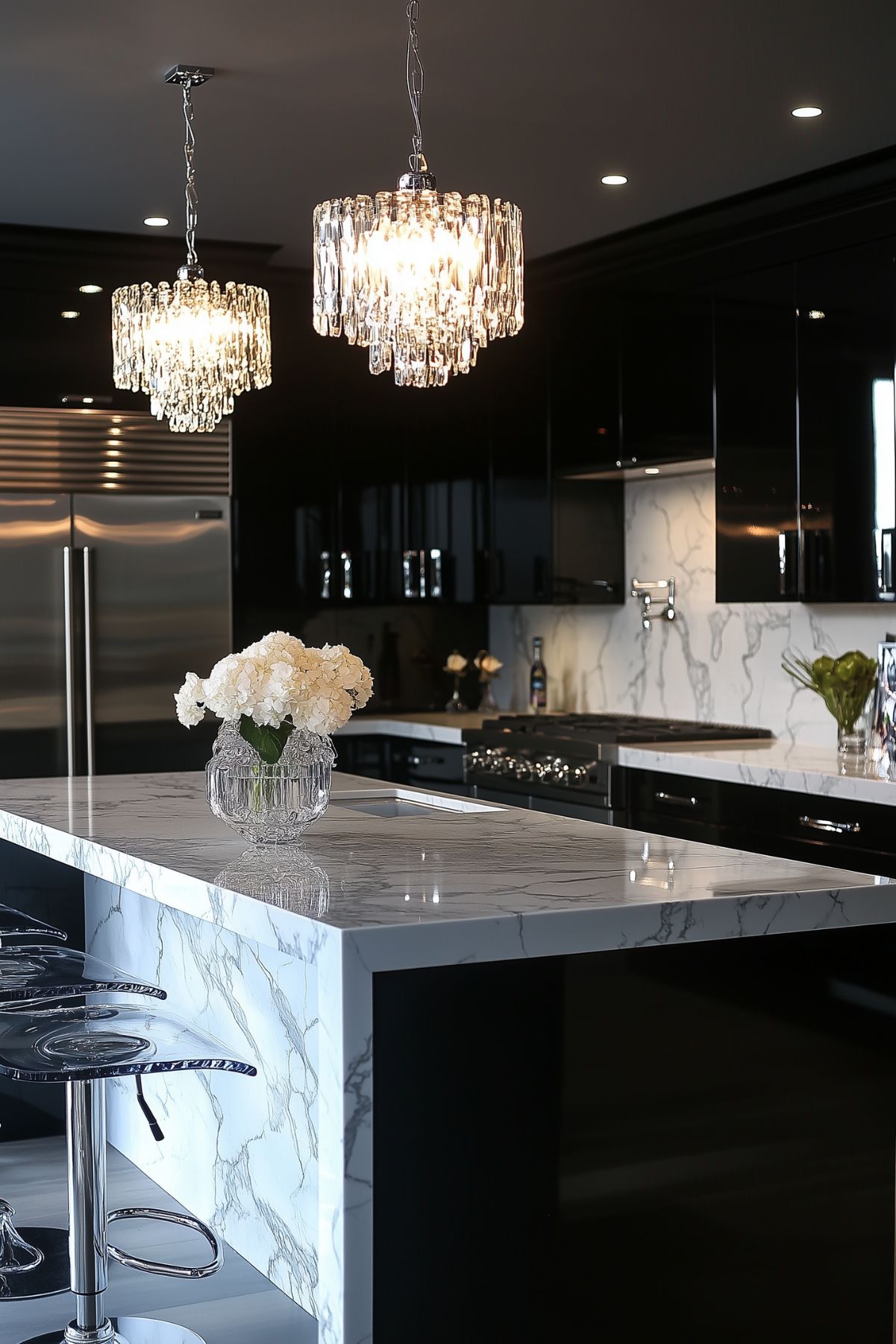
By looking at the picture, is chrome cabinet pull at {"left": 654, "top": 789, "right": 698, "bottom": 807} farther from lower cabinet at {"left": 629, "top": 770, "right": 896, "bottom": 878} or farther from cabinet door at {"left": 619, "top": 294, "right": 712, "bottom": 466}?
cabinet door at {"left": 619, "top": 294, "right": 712, "bottom": 466}

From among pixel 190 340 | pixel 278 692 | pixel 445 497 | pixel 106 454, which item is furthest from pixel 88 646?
pixel 278 692

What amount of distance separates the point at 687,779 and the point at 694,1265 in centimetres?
239

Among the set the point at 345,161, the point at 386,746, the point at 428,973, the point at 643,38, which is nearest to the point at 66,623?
the point at 386,746

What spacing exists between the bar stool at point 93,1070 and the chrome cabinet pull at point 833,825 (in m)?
1.98

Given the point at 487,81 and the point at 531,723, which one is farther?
the point at 531,723

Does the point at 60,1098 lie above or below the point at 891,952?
below

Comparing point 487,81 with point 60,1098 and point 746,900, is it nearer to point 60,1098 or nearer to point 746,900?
point 746,900

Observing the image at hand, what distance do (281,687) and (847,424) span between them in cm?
242

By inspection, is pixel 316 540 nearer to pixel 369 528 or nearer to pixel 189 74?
pixel 369 528

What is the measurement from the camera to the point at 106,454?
18.2 ft

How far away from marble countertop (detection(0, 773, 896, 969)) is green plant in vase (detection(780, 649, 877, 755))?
1.66 metres

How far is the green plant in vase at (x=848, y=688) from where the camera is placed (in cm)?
461

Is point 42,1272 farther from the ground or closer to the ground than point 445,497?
closer to the ground

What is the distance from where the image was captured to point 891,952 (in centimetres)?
240
